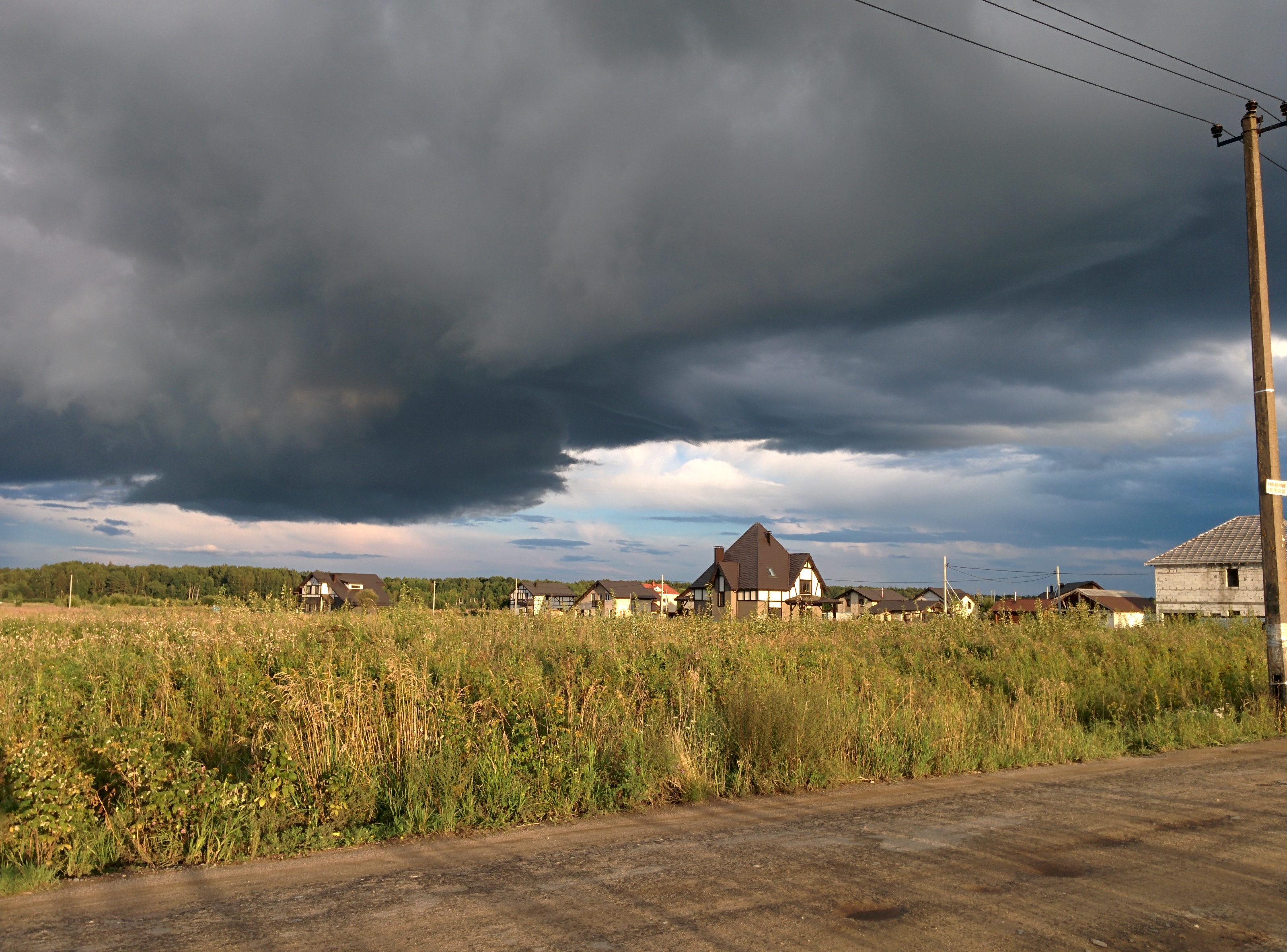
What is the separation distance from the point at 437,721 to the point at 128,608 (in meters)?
11.6

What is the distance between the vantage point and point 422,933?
177 inches

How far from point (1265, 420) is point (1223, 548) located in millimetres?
49215

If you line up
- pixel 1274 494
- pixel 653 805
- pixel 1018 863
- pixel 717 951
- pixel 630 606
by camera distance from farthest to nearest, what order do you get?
pixel 630 606 < pixel 1274 494 < pixel 653 805 < pixel 1018 863 < pixel 717 951

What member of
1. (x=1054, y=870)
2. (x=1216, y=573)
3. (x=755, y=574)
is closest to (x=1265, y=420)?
(x=1054, y=870)

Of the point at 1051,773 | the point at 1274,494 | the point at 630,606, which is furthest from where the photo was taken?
the point at 630,606

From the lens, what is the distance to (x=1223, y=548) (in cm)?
5409

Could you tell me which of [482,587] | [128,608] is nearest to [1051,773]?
[128,608]

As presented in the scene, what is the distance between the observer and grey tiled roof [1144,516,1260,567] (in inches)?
2057

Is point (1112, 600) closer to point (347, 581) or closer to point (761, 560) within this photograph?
point (761, 560)

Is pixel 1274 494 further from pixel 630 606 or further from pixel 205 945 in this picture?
pixel 205 945

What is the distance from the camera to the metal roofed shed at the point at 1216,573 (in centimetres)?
5194

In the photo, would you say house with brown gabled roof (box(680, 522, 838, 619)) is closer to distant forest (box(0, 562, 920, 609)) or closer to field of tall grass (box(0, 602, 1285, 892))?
distant forest (box(0, 562, 920, 609))

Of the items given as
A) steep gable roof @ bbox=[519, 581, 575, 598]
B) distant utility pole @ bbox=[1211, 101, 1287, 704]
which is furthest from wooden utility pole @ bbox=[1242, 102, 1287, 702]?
steep gable roof @ bbox=[519, 581, 575, 598]

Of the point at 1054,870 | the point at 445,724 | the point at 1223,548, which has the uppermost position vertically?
the point at 1223,548
